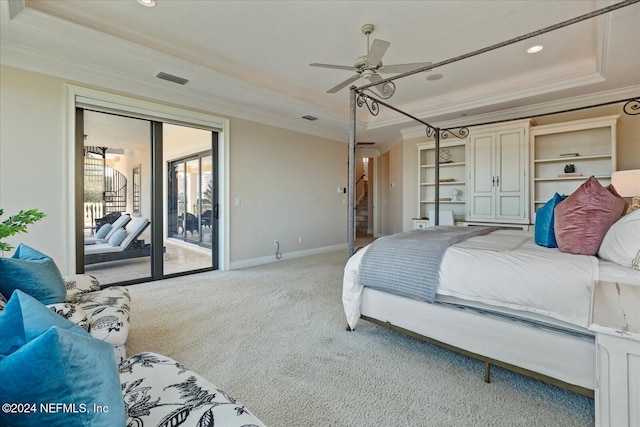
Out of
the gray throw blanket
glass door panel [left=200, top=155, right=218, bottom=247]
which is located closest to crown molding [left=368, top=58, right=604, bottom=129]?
the gray throw blanket

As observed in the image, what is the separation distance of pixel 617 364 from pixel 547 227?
1275 millimetres

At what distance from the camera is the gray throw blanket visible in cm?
204

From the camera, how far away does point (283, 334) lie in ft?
8.23

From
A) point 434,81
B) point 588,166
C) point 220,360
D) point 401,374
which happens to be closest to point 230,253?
point 220,360

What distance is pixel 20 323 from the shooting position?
731 millimetres

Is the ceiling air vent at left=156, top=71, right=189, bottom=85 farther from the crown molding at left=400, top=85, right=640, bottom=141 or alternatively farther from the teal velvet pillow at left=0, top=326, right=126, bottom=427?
the crown molding at left=400, top=85, right=640, bottom=141

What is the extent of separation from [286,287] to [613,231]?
3.14m

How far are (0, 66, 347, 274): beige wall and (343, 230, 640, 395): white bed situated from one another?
346cm

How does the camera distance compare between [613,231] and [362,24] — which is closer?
[613,231]

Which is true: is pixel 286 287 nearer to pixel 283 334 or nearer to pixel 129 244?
pixel 283 334

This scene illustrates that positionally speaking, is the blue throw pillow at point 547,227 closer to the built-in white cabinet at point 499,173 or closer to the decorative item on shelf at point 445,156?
the built-in white cabinet at point 499,173

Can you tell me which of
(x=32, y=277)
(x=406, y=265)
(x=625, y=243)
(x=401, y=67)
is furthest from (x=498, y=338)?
(x=32, y=277)

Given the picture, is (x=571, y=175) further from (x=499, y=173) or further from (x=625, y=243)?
(x=625, y=243)

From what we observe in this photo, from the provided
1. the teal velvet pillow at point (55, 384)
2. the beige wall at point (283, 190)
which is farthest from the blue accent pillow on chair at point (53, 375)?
the beige wall at point (283, 190)
